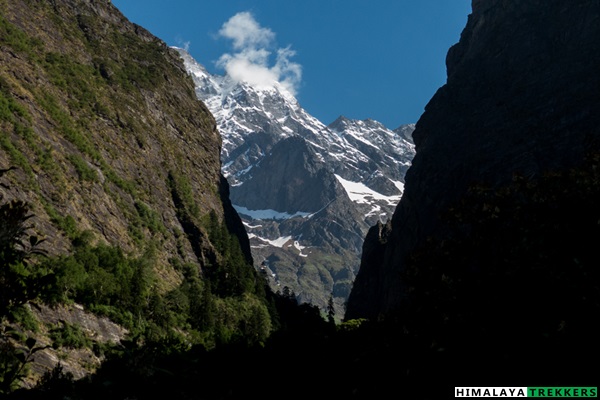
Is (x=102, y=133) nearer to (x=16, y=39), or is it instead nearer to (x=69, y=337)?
(x=16, y=39)

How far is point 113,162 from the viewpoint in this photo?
222 feet

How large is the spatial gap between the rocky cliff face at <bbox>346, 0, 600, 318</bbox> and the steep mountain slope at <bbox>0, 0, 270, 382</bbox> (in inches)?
1432

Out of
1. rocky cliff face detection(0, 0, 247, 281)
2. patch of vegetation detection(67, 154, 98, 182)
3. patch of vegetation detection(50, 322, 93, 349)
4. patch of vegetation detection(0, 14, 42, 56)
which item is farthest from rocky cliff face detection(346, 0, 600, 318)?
patch of vegetation detection(0, 14, 42, 56)

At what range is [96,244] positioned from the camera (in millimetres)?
50031

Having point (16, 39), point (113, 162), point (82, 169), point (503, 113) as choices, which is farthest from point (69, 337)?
point (503, 113)

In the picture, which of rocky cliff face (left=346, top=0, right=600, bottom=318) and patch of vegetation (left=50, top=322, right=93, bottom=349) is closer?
patch of vegetation (left=50, top=322, right=93, bottom=349)

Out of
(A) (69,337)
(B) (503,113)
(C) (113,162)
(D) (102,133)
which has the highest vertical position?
(B) (503,113)

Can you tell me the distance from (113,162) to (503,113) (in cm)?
6836

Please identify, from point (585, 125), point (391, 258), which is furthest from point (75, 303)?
point (391, 258)

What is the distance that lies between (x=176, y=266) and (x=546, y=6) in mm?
89938

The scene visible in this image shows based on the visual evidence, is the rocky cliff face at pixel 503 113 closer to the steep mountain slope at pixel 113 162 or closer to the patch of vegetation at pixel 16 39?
the steep mountain slope at pixel 113 162

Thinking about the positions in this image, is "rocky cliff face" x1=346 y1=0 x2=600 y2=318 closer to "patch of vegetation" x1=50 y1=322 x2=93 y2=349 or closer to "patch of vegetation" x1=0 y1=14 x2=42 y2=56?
"patch of vegetation" x1=50 y1=322 x2=93 y2=349

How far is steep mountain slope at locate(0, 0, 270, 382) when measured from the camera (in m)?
46.5

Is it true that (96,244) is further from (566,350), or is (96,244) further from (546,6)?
(546,6)
